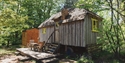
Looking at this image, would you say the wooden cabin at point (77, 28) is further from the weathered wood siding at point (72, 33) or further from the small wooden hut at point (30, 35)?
the small wooden hut at point (30, 35)

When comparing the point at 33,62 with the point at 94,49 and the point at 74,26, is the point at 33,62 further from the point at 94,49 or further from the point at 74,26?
the point at 94,49

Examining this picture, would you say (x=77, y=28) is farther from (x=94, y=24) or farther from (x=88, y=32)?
(x=94, y=24)

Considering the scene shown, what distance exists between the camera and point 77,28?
37.6 ft

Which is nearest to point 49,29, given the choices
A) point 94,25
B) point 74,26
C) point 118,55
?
point 74,26

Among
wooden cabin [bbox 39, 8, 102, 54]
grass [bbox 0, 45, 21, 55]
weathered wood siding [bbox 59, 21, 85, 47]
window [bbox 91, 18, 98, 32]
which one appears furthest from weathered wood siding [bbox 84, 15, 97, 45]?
grass [bbox 0, 45, 21, 55]

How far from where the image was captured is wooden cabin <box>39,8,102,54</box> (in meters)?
11.0

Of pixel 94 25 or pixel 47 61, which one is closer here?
pixel 47 61

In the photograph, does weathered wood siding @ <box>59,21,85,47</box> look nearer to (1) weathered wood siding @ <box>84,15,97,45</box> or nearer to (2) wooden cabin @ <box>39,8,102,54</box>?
(2) wooden cabin @ <box>39,8,102,54</box>

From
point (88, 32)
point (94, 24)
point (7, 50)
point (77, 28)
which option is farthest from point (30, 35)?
point (88, 32)

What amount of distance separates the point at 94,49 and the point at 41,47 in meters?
5.70

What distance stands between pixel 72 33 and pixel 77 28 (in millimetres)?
815

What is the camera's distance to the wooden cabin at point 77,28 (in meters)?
11.0

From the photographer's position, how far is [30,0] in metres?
27.7

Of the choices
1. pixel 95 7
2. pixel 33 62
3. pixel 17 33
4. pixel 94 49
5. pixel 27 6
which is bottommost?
pixel 33 62
